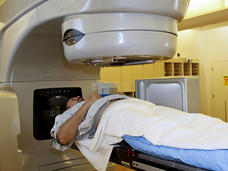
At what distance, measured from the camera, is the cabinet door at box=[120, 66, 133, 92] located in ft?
14.7

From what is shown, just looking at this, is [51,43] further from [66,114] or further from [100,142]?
[100,142]

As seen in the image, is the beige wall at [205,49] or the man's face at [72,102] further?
the beige wall at [205,49]

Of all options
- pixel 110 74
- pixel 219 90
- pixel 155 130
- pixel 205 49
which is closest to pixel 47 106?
pixel 155 130

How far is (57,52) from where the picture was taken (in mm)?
1602

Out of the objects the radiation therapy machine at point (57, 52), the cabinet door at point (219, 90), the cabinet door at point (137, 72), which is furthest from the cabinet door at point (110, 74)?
the cabinet door at point (219, 90)

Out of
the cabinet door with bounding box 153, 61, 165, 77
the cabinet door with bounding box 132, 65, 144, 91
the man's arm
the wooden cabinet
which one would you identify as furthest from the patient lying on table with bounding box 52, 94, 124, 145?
the cabinet door with bounding box 153, 61, 165, 77

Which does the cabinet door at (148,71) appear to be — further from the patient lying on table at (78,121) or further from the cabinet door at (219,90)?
the patient lying on table at (78,121)

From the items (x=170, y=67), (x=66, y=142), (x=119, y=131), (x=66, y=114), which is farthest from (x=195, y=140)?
(x=170, y=67)

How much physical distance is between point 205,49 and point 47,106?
611 centimetres

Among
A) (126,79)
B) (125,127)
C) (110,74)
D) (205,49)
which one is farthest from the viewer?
(205,49)

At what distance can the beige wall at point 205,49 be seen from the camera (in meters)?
6.56

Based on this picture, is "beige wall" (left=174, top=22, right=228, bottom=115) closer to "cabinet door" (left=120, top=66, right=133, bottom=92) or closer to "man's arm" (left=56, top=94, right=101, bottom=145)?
"cabinet door" (left=120, top=66, right=133, bottom=92)

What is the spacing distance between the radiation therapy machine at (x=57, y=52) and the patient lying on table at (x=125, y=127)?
0.14 metres

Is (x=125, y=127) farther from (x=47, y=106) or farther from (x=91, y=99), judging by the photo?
(x=47, y=106)
